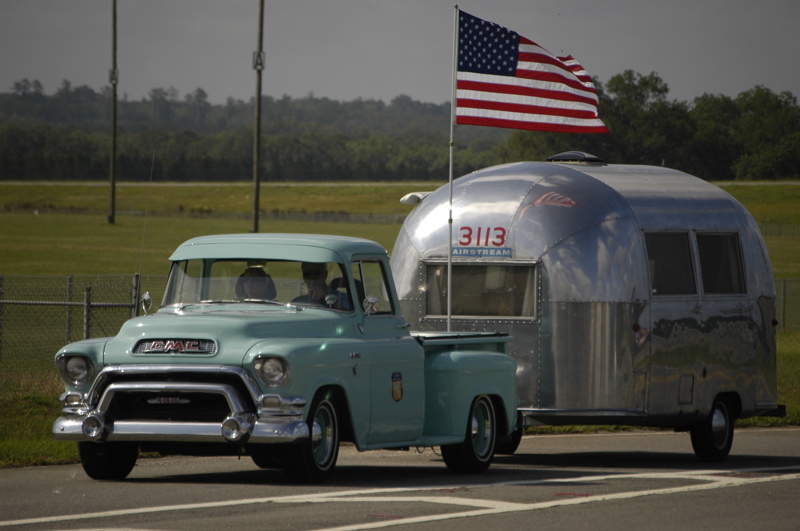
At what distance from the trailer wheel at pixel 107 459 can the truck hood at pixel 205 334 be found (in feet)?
2.74

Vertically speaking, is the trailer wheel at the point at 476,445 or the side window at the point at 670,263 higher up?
the side window at the point at 670,263

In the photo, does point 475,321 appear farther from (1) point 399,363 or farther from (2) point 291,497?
(2) point 291,497

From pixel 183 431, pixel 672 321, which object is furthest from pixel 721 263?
pixel 183 431

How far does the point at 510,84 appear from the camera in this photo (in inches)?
628

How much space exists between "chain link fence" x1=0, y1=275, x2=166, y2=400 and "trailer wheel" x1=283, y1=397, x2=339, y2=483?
20.9 ft

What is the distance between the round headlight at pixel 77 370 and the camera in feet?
34.8

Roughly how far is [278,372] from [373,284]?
6.47 ft

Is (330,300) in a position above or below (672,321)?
above

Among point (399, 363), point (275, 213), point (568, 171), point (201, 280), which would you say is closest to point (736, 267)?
point (568, 171)

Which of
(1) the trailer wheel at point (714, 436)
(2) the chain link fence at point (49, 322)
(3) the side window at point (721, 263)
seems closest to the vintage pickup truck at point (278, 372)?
(1) the trailer wheel at point (714, 436)

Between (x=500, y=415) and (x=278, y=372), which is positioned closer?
(x=278, y=372)

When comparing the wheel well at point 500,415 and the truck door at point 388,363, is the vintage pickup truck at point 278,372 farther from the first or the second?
the wheel well at point 500,415

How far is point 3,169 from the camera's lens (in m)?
108

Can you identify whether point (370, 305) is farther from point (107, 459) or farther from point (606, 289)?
point (606, 289)
